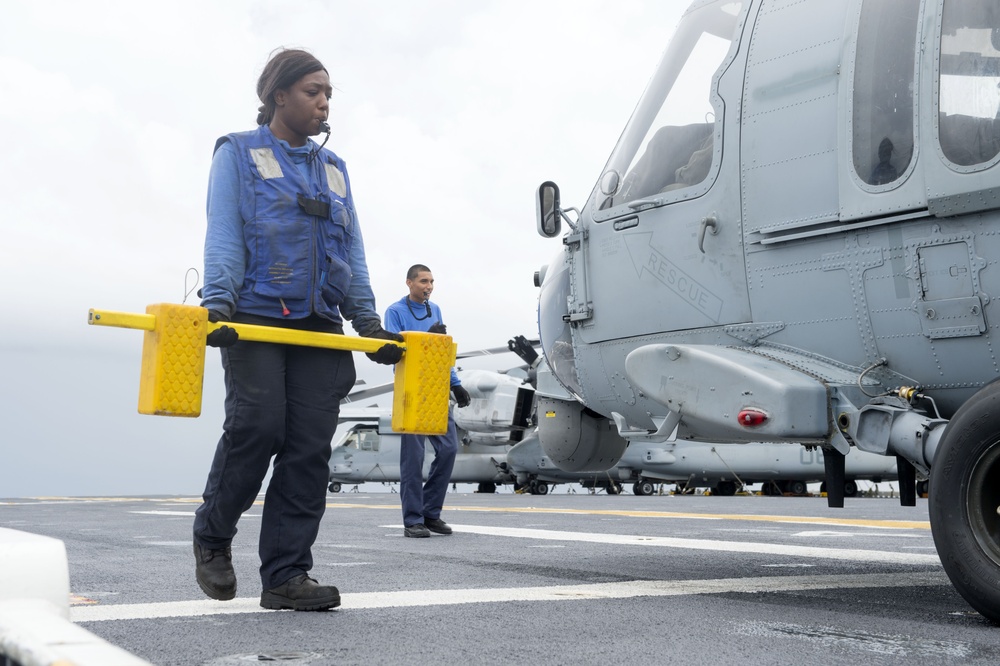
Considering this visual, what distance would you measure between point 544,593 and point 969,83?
2562 mm

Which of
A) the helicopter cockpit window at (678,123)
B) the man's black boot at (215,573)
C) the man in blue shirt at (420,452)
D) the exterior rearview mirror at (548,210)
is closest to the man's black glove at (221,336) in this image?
the man's black boot at (215,573)

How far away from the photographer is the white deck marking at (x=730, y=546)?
638 cm

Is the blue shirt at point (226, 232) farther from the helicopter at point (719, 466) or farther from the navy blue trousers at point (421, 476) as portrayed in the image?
the helicopter at point (719, 466)

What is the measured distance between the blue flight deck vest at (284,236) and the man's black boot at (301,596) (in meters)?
1.00

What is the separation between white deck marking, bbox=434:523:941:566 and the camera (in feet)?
20.9

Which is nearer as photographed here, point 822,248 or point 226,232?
point 226,232

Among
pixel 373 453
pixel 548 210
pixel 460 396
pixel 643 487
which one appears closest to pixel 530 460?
pixel 643 487

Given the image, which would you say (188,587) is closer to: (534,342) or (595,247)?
(595,247)

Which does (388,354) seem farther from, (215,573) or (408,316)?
(408,316)

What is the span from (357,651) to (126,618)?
1054 millimetres

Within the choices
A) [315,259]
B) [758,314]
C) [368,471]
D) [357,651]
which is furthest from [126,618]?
[368,471]

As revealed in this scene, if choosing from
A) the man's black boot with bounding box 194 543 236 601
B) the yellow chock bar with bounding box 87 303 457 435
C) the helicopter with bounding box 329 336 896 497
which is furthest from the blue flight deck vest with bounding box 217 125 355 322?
the helicopter with bounding box 329 336 896 497

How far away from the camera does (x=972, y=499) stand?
3592 millimetres

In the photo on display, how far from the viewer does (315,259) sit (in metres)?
4.09
